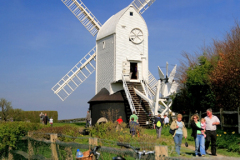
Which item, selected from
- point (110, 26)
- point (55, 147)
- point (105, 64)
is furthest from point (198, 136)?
point (110, 26)

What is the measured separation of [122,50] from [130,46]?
3.22 ft

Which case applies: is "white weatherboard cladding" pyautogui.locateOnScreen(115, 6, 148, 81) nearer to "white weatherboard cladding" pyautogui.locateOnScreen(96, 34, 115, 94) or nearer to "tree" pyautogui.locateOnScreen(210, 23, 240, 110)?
"white weatherboard cladding" pyautogui.locateOnScreen(96, 34, 115, 94)

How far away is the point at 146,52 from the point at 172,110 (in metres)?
5.77

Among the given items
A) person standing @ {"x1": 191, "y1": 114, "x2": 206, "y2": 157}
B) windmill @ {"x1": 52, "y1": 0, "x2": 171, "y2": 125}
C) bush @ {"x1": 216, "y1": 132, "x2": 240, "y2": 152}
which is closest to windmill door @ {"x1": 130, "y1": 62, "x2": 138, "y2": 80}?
windmill @ {"x1": 52, "y1": 0, "x2": 171, "y2": 125}

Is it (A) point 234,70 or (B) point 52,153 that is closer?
(B) point 52,153

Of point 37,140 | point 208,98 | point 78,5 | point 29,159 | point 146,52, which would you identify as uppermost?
point 78,5

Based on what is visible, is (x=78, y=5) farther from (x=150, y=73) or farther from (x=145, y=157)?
(x=145, y=157)

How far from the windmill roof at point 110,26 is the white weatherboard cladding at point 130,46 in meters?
0.37

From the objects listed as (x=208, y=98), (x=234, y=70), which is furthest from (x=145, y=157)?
(x=208, y=98)

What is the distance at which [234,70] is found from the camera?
17766 millimetres

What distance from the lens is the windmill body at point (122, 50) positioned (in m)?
26.5

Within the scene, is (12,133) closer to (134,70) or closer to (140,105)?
(140,105)

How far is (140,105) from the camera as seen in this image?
24609 millimetres

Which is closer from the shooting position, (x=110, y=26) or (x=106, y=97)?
(x=106, y=97)
